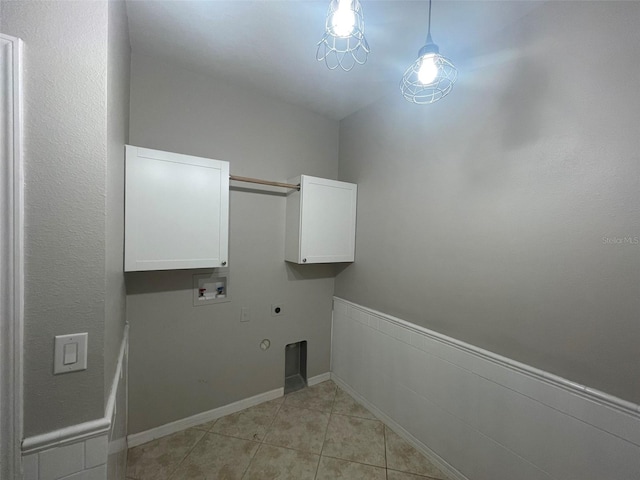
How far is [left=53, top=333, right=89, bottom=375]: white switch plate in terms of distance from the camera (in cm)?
75

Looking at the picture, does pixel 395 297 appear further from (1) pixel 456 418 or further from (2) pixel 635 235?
(2) pixel 635 235

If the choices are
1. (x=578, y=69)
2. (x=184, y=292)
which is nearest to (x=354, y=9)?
(x=578, y=69)

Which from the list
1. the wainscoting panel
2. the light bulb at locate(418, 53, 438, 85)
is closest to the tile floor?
the wainscoting panel

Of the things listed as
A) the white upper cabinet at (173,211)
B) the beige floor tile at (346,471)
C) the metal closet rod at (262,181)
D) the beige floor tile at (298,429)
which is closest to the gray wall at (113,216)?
the white upper cabinet at (173,211)

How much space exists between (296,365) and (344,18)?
2.68 meters

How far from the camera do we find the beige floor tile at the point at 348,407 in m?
2.07

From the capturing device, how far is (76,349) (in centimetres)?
77

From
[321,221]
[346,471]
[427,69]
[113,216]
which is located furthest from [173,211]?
[346,471]

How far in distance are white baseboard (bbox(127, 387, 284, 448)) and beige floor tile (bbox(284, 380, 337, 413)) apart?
13 cm

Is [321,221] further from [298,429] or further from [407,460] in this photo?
[407,460]

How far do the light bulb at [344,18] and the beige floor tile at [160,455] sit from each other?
2523mm

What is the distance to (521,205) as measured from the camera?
1.27 meters

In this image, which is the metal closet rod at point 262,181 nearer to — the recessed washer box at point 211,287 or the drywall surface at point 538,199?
the recessed washer box at point 211,287

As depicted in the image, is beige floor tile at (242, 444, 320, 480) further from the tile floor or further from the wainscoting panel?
the wainscoting panel
